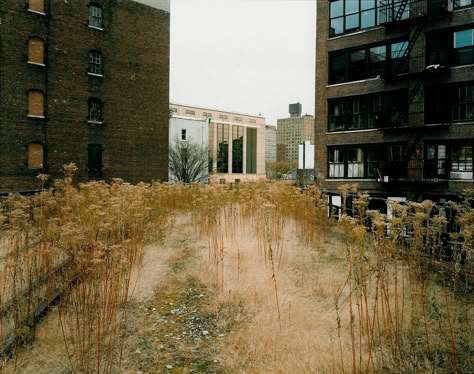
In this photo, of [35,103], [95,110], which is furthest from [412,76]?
[35,103]

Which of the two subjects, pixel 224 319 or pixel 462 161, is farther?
pixel 462 161

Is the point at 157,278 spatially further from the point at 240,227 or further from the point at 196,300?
the point at 240,227

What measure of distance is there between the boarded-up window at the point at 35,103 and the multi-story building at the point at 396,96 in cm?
1858

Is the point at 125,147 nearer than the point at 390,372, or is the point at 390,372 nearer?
the point at 390,372

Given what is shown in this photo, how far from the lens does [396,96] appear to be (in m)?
21.0

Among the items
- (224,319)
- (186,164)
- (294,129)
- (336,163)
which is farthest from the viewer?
(294,129)

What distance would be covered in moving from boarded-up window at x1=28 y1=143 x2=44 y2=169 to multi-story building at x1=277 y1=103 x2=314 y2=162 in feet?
474

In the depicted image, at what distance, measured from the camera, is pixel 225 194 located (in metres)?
12.2

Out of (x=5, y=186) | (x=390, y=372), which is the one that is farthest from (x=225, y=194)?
(x=5, y=186)

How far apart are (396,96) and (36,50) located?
23221mm

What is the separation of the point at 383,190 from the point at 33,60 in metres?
23.8

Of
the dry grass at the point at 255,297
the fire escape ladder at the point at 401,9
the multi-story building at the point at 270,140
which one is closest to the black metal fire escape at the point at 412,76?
the fire escape ladder at the point at 401,9

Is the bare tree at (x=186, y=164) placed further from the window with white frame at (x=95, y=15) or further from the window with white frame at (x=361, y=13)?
the window with white frame at (x=361, y=13)

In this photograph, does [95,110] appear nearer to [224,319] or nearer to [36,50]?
[36,50]
